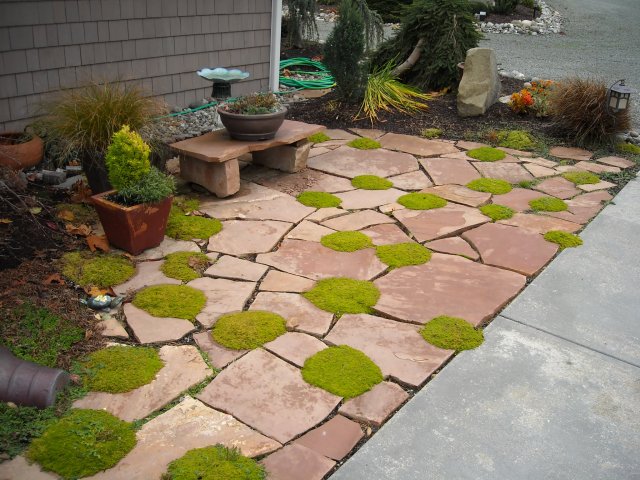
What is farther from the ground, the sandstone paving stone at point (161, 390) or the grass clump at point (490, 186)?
the grass clump at point (490, 186)

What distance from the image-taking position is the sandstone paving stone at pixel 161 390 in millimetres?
2531

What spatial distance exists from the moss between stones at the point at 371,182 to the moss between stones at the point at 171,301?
202cm

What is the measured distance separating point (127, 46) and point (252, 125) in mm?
1966

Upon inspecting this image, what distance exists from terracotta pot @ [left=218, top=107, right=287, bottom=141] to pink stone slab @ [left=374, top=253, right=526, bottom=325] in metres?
1.65

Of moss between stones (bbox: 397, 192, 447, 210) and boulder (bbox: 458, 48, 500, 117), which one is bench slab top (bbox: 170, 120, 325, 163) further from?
boulder (bbox: 458, 48, 500, 117)

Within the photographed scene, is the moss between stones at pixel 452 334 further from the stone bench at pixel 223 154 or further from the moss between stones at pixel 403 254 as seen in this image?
the stone bench at pixel 223 154

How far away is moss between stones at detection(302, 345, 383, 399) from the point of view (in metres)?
2.70

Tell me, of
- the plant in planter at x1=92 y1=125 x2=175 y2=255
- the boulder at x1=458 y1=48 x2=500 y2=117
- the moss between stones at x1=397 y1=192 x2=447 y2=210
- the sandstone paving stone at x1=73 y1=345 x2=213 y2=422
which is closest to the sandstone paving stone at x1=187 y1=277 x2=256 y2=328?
the sandstone paving stone at x1=73 y1=345 x2=213 y2=422

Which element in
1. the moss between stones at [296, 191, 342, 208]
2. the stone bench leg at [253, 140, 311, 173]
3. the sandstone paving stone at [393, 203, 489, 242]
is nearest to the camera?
the sandstone paving stone at [393, 203, 489, 242]

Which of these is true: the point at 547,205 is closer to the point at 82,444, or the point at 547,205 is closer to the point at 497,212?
the point at 497,212

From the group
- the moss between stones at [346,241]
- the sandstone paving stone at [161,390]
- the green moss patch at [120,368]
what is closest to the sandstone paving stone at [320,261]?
the moss between stones at [346,241]

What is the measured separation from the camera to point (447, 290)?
3510 millimetres

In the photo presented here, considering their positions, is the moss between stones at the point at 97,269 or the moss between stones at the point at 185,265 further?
the moss between stones at the point at 185,265

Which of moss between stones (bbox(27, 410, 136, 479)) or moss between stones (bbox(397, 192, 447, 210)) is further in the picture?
moss between stones (bbox(397, 192, 447, 210))
